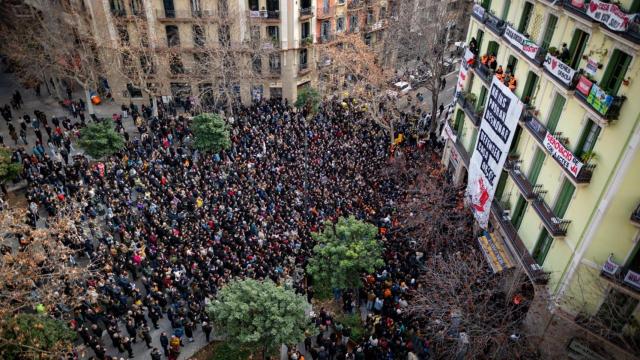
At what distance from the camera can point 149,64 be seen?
36.9m

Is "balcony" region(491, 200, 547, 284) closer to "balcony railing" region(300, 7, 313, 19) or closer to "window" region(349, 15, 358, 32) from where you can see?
"balcony railing" region(300, 7, 313, 19)

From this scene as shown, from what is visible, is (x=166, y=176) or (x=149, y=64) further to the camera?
(x=149, y=64)

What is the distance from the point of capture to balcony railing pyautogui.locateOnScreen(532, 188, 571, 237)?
18.8 meters

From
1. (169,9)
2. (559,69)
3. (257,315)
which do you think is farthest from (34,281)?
(169,9)

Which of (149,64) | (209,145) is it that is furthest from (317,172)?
(149,64)

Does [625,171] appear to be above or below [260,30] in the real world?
above

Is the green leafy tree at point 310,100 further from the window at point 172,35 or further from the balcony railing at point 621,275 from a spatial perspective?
the balcony railing at point 621,275

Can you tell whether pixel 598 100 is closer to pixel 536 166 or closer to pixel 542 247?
pixel 536 166

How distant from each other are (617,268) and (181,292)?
1874 cm

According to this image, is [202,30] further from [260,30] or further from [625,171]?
[625,171]

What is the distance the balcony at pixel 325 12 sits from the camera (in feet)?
140

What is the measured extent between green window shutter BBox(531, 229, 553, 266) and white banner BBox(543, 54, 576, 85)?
663 centimetres

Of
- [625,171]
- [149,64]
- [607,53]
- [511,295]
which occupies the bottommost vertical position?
[511,295]

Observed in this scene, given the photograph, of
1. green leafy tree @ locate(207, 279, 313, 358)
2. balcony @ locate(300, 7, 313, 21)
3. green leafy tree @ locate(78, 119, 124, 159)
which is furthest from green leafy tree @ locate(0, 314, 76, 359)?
balcony @ locate(300, 7, 313, 21)
